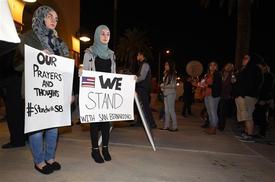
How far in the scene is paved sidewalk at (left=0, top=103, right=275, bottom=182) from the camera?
4758 mm

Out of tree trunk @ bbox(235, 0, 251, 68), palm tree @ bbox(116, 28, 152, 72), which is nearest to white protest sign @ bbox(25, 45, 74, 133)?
tree trunk @ bbox(235, 0, 251, 68)

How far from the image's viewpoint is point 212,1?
22031mm

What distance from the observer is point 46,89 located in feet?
14.8

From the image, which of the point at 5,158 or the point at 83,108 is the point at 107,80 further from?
the point at 5,158

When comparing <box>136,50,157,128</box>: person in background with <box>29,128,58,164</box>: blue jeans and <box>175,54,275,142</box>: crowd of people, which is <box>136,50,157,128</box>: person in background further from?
<box>29,128,58,164</box>: blue jeans

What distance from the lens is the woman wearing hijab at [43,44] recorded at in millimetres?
4535

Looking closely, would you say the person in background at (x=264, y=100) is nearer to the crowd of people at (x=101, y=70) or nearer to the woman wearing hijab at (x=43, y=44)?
the crowd of people at (x=101, y=70)

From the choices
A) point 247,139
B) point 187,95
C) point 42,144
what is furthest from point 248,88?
point 187,95

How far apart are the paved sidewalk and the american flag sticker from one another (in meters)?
1.12

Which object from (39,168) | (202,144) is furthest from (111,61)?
(202,144)

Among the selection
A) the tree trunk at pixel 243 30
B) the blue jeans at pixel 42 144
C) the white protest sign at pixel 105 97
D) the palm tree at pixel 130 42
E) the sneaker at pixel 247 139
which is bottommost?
the sneaker at pixel 247 139

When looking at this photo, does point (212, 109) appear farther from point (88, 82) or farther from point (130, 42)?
point (130, 42)

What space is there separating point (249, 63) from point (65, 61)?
492 cm

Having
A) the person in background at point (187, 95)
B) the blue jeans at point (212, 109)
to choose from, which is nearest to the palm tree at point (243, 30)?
the person in background at point (187, 95)
